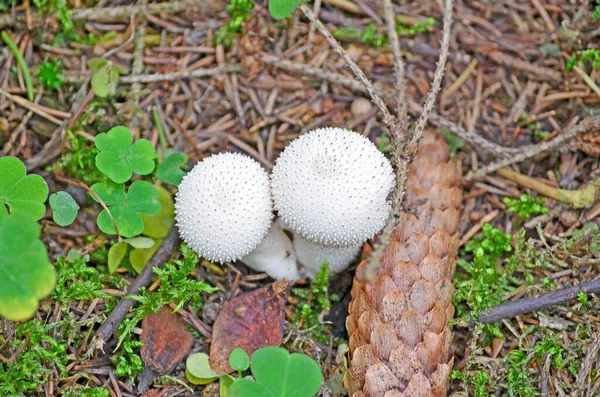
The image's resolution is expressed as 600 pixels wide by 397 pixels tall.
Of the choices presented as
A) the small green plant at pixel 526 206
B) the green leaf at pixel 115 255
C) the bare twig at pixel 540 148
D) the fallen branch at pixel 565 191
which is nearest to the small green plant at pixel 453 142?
the bare twig at pixel 540 148

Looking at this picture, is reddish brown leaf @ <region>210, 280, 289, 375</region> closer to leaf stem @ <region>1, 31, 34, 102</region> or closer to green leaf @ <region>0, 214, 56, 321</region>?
green leaf @ <region>0, 214, 56, 321</region>

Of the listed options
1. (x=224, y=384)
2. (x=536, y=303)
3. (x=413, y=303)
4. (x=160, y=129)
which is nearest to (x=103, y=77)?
(x=160, y=129)

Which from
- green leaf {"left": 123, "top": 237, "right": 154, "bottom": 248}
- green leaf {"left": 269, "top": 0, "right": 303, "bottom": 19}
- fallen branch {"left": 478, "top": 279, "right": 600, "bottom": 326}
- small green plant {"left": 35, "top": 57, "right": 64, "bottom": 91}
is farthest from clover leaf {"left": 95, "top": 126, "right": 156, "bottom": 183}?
fallen branch {"left": 478, "top": 279, "right": 600, "bottom": 326}

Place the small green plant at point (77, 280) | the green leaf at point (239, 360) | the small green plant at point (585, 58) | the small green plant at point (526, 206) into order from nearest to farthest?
1. the green leaf at point (239, 360)
2. the small green plant at point (77, 280)
3. the small green plant at point (526, 206)
4. the small green plant at point (585, 58)

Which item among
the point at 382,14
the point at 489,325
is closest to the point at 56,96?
the point at 382,14

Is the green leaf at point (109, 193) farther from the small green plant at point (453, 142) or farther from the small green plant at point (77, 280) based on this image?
the small green plant at point (453, 142)

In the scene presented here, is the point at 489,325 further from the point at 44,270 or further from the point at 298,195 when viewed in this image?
the point at 44,270

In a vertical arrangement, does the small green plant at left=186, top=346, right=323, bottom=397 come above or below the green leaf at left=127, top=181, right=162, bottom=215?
below
